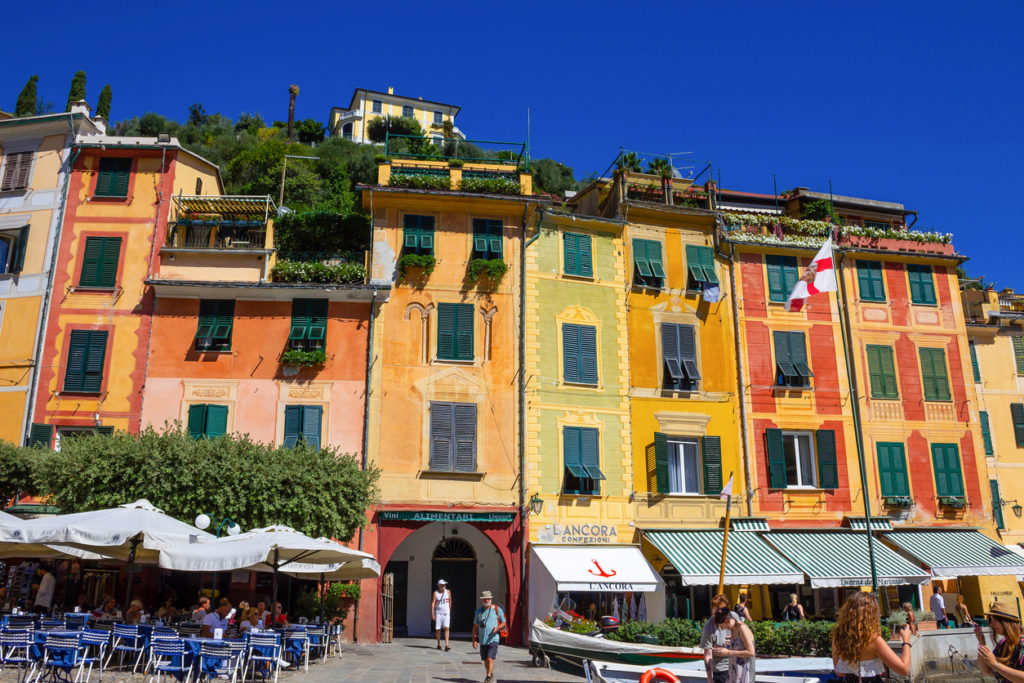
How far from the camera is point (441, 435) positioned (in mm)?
24016

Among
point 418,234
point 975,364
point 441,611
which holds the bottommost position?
point 441,611

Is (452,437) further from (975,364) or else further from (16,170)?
(975,364)

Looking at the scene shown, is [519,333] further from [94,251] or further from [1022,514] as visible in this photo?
[1022,514]

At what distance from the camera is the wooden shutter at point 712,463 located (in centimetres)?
2569

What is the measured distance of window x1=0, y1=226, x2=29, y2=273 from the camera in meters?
25.0

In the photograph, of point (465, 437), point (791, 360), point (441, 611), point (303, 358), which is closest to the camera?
point (441, 611)

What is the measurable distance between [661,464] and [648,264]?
6.29 m

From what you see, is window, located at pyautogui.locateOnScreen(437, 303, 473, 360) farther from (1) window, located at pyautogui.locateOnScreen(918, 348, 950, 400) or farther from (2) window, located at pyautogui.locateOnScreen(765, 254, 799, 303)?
(1) window, located at pyautogui.locateOnScreen(918, 348, 950, 400)

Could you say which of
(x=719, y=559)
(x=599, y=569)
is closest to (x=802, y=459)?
(x=719, y=559)

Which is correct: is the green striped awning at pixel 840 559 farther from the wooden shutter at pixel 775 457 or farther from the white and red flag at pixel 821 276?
the white and red flag at pixel 821 276

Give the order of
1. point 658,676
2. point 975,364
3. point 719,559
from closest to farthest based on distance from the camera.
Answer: point 658,676, point 719,559, point 975,364

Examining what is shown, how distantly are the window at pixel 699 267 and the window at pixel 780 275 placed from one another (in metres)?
2.05

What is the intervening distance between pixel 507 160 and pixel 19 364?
1559 cm

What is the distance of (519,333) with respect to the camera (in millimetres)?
25406
